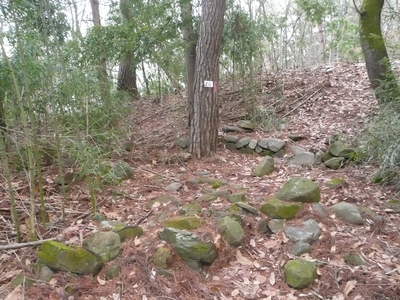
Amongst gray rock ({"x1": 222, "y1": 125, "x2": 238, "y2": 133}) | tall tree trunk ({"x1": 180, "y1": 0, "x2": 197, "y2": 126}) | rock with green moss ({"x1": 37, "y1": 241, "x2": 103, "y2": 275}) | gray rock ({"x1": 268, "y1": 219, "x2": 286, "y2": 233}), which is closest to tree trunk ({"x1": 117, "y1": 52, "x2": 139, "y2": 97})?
tall tree trunk ({"x1": 180, "y1": 0, "x2": 197, "y2": 126})

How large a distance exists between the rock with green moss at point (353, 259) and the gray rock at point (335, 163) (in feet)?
5.51

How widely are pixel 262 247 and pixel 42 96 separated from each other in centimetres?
252

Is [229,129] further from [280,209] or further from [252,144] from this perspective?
[280,209]

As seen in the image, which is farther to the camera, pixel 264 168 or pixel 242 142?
pixel 242 142

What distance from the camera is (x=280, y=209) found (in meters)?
2.89

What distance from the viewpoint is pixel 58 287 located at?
217 cm

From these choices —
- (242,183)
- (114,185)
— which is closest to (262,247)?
(242,183)

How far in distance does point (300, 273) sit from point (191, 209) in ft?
3.52

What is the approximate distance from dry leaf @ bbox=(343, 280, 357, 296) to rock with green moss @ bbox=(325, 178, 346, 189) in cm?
132

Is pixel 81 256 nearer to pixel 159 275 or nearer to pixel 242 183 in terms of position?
pixel 159 275

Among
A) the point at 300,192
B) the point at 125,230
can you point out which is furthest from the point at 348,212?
the point at 125,230

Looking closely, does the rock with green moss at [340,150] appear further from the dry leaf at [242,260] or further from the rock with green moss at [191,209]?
the dry leaf at [242,260]

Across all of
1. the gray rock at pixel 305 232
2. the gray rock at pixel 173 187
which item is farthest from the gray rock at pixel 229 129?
the gray rock at pixel 305 232

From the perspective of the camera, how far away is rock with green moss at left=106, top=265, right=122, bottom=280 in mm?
2266
